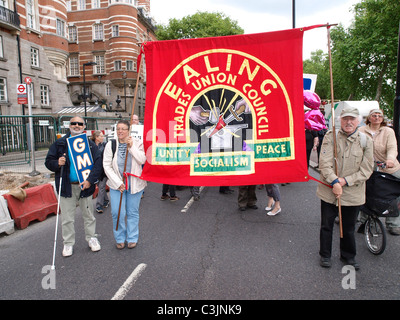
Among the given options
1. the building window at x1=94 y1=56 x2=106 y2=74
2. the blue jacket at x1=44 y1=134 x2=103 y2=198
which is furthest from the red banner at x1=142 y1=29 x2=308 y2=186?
the building window at x1=94 y1=56 x2=106 y2=74

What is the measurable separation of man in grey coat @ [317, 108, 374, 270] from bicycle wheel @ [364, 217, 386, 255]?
0.57 meters

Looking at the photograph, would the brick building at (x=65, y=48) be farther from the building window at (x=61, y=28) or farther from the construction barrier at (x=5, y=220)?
the construction barrier at (x=5, y=220)

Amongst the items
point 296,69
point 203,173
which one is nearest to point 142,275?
point 203,173

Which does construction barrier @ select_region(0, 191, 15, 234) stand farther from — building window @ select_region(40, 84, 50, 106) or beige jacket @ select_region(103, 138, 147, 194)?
building window @ select_region(40, 84, 50, 106)

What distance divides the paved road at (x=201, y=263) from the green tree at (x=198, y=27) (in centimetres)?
3371

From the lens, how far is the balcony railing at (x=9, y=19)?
19.9 meters

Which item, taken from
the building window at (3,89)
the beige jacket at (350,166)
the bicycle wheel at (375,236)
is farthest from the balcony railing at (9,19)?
the bicycle wheel at (375,236)

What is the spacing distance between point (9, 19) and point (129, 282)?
81.7ft

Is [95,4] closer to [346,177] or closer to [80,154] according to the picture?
[80,154]

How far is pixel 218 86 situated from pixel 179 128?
0.73 m

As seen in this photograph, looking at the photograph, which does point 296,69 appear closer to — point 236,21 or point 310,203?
point 310,203
